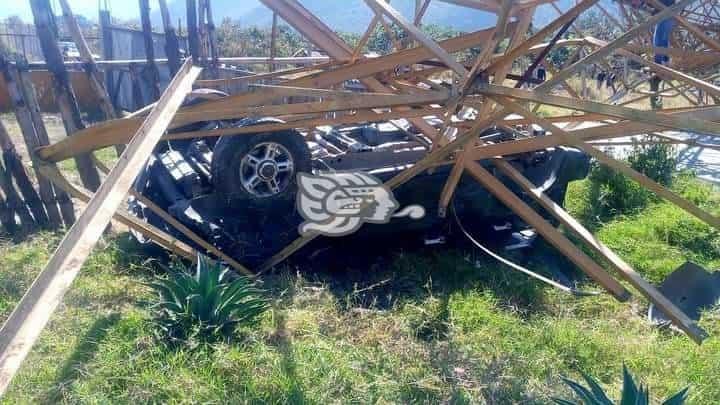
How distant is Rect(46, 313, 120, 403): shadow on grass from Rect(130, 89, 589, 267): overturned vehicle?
829 mm

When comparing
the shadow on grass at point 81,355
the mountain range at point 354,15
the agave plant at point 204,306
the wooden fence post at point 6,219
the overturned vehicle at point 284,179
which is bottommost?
the mountain range at point 354,15

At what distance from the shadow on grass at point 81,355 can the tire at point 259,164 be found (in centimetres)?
107

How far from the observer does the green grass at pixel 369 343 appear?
2.61m

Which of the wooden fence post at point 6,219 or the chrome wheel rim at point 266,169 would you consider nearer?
the chrome wheel rim at point 266,169

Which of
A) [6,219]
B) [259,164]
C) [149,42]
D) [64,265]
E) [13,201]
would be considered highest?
[64,265]

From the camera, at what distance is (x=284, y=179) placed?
3.72 meters

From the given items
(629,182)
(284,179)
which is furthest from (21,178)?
(629,182)

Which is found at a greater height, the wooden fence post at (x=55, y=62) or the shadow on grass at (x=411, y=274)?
the wooden fence post at (x=55, y=62)

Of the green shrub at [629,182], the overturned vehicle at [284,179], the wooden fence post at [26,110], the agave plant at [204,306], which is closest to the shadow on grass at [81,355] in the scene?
the agave plant at [204,306]

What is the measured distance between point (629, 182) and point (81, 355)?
5.37 metres

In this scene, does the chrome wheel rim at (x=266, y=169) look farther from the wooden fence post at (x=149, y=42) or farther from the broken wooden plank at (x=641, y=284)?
the wooden fence post at (x=149, y=42)

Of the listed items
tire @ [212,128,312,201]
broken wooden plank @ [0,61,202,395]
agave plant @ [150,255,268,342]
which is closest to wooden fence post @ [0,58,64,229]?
→ tire @ [212,128,312,201]

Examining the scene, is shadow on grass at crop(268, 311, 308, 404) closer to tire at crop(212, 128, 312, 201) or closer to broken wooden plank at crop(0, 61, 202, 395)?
tire at crop(212, 128, 312, 201)

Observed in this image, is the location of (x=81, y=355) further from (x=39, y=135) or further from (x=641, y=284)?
(x=641, y=284)
